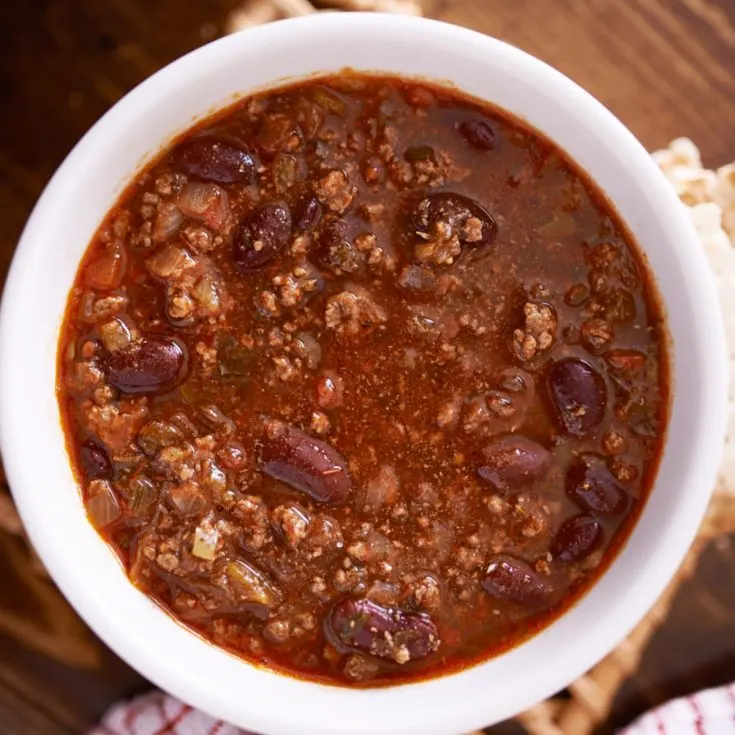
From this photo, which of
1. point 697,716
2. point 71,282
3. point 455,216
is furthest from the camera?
point 697,716

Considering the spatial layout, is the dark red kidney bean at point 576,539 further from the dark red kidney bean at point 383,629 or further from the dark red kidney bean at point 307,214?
the dark red kidney bean at point 307,214

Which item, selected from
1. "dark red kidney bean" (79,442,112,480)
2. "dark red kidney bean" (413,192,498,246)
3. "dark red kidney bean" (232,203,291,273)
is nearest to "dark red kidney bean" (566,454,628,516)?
"dark red kidney bean" (413,192,498,246)

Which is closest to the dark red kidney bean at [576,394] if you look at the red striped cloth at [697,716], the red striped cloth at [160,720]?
the red striped cloth at [697,716]

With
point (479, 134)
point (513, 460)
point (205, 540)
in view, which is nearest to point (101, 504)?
point (205, 540)

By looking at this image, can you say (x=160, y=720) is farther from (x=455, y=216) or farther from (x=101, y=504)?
(x=455, y=216)

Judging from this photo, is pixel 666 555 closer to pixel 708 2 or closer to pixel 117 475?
pixel 117 475

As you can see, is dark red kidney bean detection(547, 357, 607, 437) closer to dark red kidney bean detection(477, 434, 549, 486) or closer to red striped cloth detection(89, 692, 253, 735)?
dark red kidney bean detection(477, 434, 549, 486)
